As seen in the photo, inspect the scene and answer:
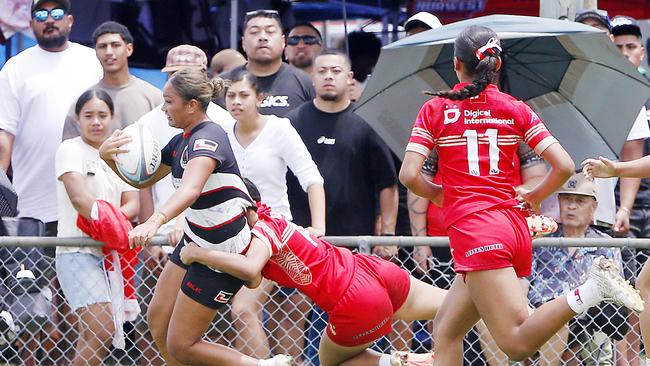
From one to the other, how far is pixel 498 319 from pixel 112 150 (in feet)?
7.40

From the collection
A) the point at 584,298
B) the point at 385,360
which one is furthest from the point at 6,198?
the point at 584,298

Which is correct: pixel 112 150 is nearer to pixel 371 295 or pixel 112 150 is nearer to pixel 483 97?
pixel 371 295

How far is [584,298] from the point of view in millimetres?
5527

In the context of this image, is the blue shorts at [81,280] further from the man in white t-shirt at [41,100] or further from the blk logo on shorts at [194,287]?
the blk logo on shorts at [194,287]

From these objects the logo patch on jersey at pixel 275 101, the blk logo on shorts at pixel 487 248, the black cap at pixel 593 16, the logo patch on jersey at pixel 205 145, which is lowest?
the logo patch on jersey at pixel 275 101

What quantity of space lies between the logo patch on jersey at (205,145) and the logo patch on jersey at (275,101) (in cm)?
204

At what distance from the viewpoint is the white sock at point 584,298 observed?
18.1 feet

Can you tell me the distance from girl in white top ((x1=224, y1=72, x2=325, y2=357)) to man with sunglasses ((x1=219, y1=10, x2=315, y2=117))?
48 cm

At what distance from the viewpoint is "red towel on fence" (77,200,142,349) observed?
7.03 meters

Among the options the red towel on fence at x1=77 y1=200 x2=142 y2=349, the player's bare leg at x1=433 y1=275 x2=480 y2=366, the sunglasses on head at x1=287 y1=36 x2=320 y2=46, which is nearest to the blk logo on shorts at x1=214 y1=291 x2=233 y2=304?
the red towel on fence at x1=77 y1=200 x2=142 y2=349

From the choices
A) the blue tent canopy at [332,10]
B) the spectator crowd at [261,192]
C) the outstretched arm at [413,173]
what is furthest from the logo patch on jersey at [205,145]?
the blue tent canopy at [332,10]

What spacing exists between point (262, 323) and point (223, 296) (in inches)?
43.5

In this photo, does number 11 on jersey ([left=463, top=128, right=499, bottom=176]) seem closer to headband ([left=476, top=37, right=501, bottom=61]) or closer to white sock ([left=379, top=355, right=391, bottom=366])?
headband ([left=476, top=37, right=501, bottom=61])

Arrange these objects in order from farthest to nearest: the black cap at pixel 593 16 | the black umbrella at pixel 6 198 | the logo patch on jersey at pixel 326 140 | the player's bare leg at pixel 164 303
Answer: the black cap at pixel 593 16, the logo patch on jersey at pixel 326 140, the black umbrella at pixel 6 198, the player's bare leg at pixel 164 303
